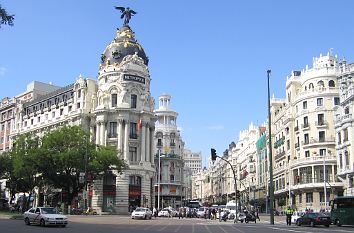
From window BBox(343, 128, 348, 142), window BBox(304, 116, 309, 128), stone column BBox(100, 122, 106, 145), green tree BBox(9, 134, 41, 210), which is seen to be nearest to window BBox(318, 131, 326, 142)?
window BBox(304, 116, 309, 128)

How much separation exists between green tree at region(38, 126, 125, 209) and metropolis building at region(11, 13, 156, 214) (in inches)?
303

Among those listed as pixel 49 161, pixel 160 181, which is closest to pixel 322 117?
pixel 49 161

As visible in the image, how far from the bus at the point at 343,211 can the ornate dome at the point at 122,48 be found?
172 feet

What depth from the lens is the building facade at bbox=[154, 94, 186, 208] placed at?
121375mm

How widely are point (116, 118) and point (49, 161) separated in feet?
63.4

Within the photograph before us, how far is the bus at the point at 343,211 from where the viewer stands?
39938 mm

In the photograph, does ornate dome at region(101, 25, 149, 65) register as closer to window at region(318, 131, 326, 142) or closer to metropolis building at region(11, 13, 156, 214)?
metropolis building at region(11, 13, 156, 214)

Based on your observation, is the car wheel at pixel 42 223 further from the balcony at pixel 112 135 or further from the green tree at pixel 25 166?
the balcony at pixel 112 135

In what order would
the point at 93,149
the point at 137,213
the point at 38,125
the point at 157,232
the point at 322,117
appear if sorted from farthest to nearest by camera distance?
the point at 38,125
the point at 322,117
the point at 93,149
the point at 137,213
the point at 157,232

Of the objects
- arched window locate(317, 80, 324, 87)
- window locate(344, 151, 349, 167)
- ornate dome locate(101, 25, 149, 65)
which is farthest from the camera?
ornate dome locate(101, 25, 149, 65)

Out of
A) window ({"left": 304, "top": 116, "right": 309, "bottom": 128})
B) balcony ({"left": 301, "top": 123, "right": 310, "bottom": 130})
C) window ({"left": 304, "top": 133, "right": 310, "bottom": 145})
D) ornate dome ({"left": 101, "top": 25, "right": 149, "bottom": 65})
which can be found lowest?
window ({"left": 304, "top": 133, "right": 310, "bottom": 145})

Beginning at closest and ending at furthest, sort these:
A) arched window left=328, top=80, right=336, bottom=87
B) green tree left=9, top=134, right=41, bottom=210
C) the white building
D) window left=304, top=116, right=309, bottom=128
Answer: the white building < green tree left=9, top=134, right=41, bottom=210 < arched window left=328, top=80, right=336, bottom=87 < window left=304, top=116, right=309, bottom=128

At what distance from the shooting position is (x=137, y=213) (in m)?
53.0

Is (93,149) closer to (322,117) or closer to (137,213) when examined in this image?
(137,213)
